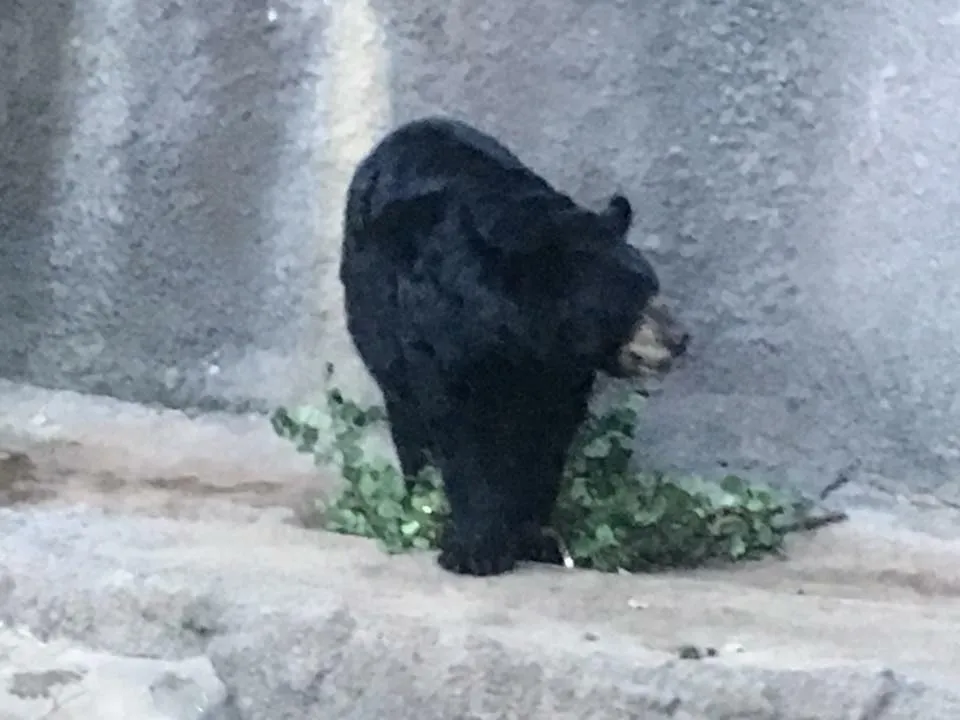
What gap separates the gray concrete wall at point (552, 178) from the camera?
2.31m

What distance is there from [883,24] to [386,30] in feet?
2.98

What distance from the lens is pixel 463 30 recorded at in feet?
8.23

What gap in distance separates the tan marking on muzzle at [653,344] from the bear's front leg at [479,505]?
22 cm

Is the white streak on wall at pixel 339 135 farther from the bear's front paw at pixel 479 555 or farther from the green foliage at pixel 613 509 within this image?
the bear's front paw at pixel 479 555

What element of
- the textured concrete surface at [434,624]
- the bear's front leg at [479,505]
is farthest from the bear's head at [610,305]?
the textured concrete surface at [434,624]

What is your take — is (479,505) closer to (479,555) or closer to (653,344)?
(479,555)

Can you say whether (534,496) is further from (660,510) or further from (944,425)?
(944,425)

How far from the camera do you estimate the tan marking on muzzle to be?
180 centimetres

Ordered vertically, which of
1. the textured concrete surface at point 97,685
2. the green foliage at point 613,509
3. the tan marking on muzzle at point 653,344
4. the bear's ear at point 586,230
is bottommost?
the textured concrete surface at point 97,685

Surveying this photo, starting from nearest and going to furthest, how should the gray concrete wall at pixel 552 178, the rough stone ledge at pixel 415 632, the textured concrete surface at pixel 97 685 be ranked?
the rough stone ledge at pixel 415 632, the textured concrete surface at pixel 97 685, the gray concrete wall at pixel 552 178

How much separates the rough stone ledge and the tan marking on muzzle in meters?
0.30

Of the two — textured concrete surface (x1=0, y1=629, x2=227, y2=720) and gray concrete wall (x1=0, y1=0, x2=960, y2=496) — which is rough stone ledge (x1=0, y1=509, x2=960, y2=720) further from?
gray concrete wall (x1=0, y1=0, x2=960, y2=496)

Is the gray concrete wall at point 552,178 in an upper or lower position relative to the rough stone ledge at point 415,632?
upper

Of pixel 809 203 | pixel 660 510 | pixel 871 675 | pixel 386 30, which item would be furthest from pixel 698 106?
pixel 871 675
